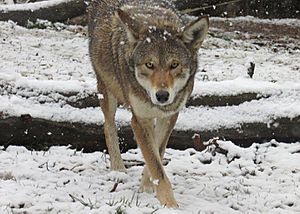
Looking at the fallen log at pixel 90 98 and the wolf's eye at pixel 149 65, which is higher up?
the wolf's eye at pixel 149 65

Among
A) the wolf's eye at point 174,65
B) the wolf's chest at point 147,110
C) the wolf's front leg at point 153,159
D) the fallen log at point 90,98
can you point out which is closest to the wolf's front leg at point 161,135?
the wolf's front leg at point 153,159

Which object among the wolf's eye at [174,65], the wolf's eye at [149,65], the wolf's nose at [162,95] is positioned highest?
the wolf's eye at [174,65]

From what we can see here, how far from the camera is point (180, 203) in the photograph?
5125 millimetres

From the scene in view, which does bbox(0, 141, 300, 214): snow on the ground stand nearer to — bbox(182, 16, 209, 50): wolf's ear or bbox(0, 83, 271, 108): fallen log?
bbox(0, 83, 271, 108): fallen log

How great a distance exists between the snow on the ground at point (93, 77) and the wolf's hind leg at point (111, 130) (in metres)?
0.28

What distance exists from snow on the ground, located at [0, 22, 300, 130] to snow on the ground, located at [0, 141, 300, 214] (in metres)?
0.39

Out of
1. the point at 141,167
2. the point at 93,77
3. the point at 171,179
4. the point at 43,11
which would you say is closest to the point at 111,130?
the point at 141,167

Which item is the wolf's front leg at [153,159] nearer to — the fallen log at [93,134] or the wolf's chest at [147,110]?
the wolf's chest at [147,110]

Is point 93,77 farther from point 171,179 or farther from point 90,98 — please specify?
point 171,179

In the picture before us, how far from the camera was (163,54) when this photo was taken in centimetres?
500

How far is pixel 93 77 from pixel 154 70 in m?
4.12

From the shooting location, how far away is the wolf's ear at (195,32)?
201 inches

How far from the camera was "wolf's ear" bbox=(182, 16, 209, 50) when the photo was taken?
510cm

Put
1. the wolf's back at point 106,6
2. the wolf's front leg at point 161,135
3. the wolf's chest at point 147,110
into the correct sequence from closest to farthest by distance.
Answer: the wolf's chest at point 147,110, the wolf's front leg at point 161,135, the wolf's back at point 106,6
